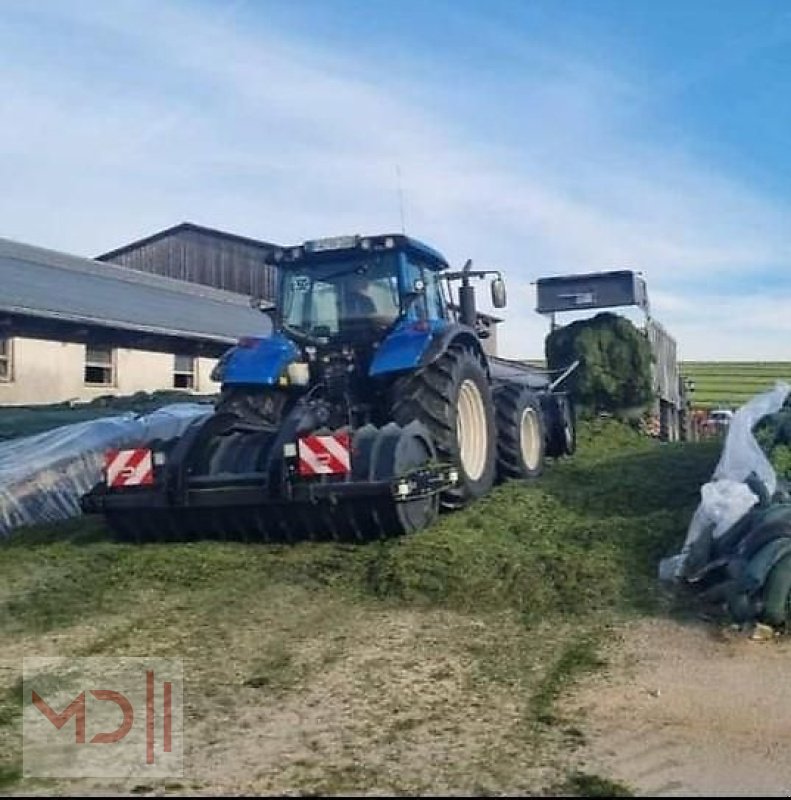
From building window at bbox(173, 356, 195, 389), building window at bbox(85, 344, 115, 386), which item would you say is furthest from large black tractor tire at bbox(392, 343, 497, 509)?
building window at bbox(173, 356, 195, 389)

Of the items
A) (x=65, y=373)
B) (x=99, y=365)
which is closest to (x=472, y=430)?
(x=65, y=373)

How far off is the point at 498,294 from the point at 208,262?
103 feet

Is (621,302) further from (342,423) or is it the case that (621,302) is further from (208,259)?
(208,259)

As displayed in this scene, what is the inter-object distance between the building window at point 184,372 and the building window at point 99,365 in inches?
81.3

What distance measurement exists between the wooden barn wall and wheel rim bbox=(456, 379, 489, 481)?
29.8 m

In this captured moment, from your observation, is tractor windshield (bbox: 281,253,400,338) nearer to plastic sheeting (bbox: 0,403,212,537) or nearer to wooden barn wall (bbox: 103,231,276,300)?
plastic sheeting (bbox: 0,403,212,537)

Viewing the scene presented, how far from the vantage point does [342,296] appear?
8539 mm

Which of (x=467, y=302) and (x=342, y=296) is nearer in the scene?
(x=342, y=296)

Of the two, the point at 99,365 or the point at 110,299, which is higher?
the point at 110,299

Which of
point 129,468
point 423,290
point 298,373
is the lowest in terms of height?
point 129,468

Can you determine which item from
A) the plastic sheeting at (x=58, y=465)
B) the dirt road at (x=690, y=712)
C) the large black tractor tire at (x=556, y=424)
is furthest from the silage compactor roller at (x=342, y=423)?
the dirt road at (x=690, y=712)

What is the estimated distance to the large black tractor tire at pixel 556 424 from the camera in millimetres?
11398

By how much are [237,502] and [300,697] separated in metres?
2.64

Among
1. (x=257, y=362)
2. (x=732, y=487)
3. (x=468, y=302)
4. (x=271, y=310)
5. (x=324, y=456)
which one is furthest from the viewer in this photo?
(x=468, y=302)
